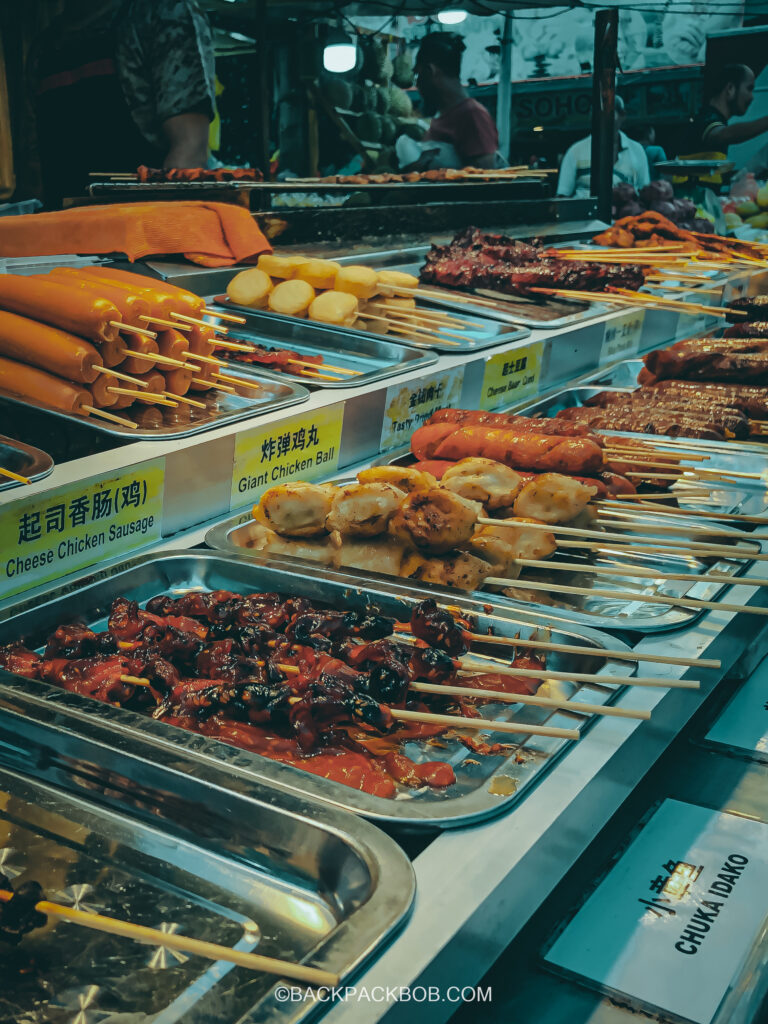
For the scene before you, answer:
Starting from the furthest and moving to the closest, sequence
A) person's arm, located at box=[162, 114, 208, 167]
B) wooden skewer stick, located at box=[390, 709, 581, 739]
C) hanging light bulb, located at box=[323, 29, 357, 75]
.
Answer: hanging light bulb, located at box=[323, 29, 357, 75] → person's arm, located at box=[162, 114, 208, 167] → wooden skewer stick, located at box=[390, 709, 581, 739]

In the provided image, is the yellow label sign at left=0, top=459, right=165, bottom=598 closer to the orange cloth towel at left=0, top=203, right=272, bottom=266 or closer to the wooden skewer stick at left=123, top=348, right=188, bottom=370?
the wooden skewer stick at left=123, top=348, right=188, bottom=370

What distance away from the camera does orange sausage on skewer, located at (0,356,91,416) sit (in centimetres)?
242

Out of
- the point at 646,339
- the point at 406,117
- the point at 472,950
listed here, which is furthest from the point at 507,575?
the point at 406,117

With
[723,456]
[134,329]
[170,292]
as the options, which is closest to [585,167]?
[723,456]

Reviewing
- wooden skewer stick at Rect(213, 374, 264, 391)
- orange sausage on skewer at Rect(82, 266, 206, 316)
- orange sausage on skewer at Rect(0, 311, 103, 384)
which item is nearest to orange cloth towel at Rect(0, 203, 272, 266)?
orange sausage on skewer at Rect(82, 266, 206, 316)

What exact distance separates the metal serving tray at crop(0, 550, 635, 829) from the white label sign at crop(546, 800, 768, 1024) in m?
0.30

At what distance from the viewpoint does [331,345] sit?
3.51 m

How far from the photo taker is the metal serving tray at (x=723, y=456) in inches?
104

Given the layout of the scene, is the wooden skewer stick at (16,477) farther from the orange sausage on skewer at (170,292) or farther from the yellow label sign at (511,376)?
the yellow label sign at (511,376)

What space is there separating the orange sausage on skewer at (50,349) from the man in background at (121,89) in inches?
151

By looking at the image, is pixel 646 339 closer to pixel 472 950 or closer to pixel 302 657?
pixel 302 657

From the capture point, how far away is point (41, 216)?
3.64 metres

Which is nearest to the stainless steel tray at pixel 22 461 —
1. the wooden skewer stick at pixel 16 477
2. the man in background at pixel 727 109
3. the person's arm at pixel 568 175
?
the wooden skewer stick at pixel 16 477

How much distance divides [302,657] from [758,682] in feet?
4.24
